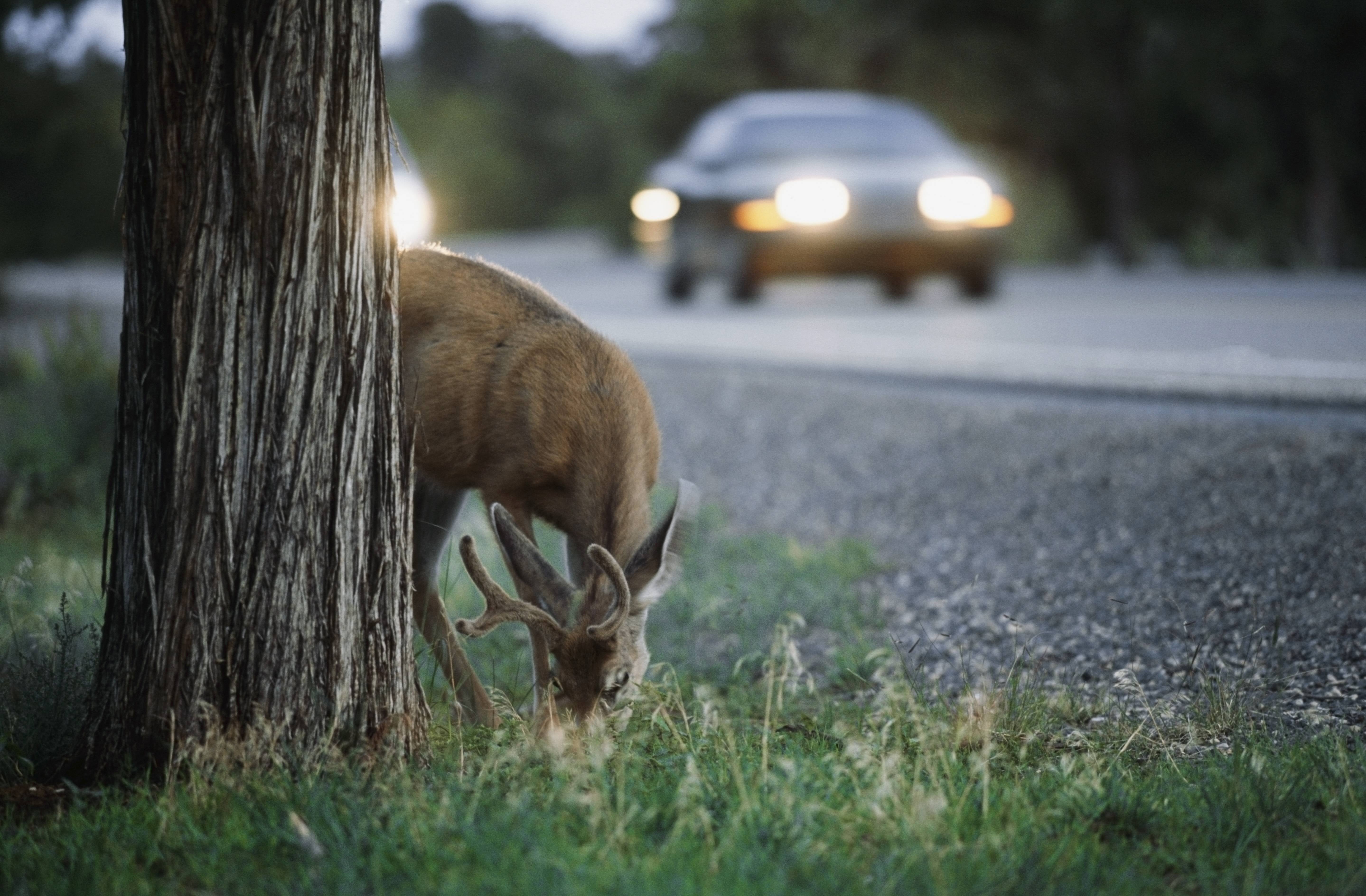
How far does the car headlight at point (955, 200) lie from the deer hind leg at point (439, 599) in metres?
8.87

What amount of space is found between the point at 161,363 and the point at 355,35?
88 cm

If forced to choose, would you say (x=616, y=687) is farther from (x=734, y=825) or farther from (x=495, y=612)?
(x=734, y=825)

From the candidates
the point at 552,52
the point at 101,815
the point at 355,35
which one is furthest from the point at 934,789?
the point at 552,52

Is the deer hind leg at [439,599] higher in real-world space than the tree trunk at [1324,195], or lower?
lower

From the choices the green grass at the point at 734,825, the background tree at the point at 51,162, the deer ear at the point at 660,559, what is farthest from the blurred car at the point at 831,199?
the green grass at the point at 734,825

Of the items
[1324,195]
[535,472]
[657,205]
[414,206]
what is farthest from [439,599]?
[1324,195]

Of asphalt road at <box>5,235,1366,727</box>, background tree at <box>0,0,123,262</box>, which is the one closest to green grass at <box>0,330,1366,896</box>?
asphalt road at <box>5,235,1366,727</box>

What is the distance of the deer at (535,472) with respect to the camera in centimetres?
379

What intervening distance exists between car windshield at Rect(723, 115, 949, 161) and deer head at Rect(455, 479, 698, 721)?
34.8ft

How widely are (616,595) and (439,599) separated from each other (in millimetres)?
1222

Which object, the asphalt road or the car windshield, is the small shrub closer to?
the asphalt road

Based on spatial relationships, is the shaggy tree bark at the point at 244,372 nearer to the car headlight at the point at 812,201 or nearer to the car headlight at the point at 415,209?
the car headlight at the point at 415,209

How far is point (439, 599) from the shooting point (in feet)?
15.6

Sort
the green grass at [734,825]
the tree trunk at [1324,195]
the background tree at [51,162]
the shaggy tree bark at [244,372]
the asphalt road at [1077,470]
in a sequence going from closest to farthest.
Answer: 1. the green grass at [734,825]
2. the shaggy tree bark at [244,372]
3. the asphalt road at [1077,470]
4. the background tree at [51,162]
5. the tree trunk at [1324,195]
